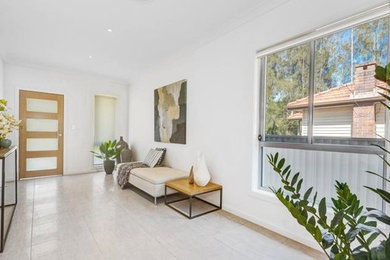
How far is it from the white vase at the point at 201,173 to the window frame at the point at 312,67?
88 centimetres

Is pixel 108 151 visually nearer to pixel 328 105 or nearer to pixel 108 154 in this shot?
pixel 108 154

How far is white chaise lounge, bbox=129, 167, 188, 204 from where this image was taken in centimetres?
305

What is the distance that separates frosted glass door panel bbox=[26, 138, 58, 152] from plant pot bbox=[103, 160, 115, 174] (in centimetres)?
123

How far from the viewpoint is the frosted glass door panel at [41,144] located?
14.8 ft

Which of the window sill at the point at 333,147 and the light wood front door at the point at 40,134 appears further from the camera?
the light wood front door at the point at 40,134

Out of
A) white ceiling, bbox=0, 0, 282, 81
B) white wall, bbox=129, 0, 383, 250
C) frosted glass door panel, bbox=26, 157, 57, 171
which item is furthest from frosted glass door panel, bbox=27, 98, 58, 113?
white wall, bbox=129, 0, 383, 250

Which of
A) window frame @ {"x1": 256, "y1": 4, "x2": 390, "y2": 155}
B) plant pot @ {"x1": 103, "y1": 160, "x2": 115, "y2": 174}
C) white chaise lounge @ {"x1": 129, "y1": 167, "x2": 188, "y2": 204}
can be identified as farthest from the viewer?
plant pot @ {"x1": 103, "y1": 160, "x2": 115, "y2": 174}

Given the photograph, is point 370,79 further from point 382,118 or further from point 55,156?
point 55,156

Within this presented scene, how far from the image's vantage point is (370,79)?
5.72 ft

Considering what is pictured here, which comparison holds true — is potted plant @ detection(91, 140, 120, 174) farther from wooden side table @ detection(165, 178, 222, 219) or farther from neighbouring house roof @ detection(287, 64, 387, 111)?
neighbouring house roof @ detection(287, 64, 387, 111)

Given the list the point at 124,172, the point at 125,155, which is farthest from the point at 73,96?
the point at 124,172

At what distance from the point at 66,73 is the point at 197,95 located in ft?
11.9

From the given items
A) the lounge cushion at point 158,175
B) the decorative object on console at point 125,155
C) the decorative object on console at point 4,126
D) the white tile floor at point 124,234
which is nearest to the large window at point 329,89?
the white tile floor at point 124,234

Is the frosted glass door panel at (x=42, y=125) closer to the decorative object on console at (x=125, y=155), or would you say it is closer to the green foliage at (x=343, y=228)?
the decorative object on console at (x=125, y=155)
